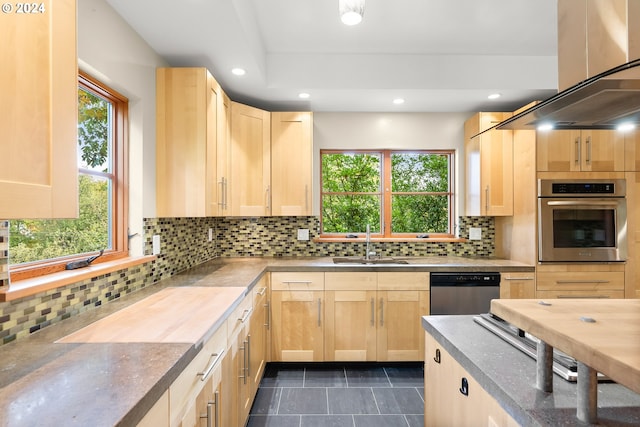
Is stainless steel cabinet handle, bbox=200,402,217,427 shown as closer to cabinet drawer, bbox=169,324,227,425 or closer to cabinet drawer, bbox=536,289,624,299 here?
cabinet drawer, bbox=169,324,227,425

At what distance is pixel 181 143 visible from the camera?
213 centimetres

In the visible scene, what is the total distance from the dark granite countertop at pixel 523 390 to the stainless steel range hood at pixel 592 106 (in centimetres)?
70

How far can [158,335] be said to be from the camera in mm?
1169

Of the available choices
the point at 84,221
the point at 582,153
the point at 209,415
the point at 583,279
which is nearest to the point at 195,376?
the point at 209,415

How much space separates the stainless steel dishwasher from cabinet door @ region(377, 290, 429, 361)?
0.12m

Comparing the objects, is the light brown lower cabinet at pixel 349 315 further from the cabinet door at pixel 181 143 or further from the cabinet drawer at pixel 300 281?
the cabinet door at pixel 181 143

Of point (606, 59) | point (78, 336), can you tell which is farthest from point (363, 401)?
point (606, 59)

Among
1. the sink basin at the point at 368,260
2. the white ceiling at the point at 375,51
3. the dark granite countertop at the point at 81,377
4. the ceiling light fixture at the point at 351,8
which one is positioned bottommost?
the sink basin at the point at 368,260

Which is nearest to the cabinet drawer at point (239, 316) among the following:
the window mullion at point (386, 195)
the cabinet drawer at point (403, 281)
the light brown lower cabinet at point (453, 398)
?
the light brown lower cabinet at point (453, 398)

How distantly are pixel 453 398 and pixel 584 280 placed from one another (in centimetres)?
233

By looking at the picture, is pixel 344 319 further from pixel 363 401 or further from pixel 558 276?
pixel 558 276

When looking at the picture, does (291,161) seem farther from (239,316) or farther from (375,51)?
(239,316)

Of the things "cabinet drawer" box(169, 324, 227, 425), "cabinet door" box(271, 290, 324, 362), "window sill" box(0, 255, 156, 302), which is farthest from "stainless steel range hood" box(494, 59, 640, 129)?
"cabinet door" box(271, 290, 324, 362)

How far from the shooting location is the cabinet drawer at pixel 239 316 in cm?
161
